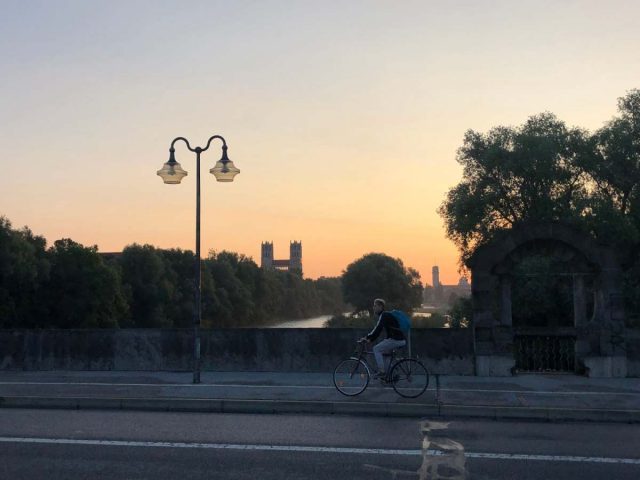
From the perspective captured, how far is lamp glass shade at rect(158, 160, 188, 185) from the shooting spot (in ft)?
46.7

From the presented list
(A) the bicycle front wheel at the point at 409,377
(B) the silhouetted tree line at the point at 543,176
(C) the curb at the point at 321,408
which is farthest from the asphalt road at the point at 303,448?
(B) the silhouetted tree line at the point at 543,176

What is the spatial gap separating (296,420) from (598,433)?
172 inches

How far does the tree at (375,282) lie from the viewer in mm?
90500

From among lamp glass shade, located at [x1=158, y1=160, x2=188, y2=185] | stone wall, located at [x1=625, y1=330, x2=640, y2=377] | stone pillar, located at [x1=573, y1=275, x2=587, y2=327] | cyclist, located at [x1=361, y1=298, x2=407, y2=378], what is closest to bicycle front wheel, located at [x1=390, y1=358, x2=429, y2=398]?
cyclist, located at [x1=361, y1=298, x2=407, y2=378]

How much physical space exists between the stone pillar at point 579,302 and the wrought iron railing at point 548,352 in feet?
1.47

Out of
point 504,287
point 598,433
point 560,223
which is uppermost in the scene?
point 560,223

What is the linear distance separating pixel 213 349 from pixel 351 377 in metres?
5.23

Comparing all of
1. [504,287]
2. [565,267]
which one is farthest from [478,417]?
[565,267]

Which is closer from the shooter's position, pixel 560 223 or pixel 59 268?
pixel 560 223

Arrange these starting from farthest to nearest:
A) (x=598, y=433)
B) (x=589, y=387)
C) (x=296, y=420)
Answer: (x=589, y=387) < (x=296, y=420) < (x=598, y=433)

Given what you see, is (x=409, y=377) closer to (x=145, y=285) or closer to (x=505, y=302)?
(x=505, y=302)

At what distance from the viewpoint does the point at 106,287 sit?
67688 mm

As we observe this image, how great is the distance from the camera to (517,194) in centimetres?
4028

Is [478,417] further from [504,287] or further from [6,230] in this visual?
[6,230]
